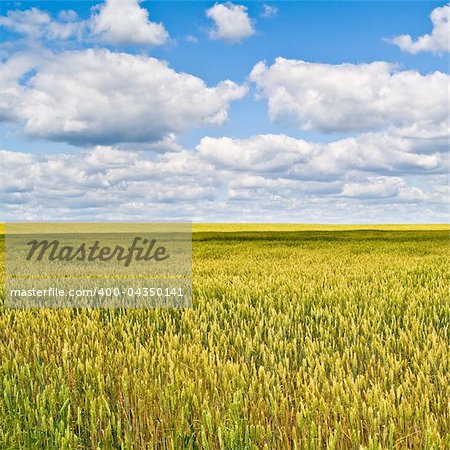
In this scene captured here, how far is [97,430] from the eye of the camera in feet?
Answer: 10.4

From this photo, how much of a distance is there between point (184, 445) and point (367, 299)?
477 centimetres

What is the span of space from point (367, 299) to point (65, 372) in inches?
182

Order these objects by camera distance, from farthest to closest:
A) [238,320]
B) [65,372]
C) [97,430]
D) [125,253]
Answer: [125,253]
[238,320]
[65,372]
[97,430]

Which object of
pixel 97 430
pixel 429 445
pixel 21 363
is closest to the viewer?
pixel 429 445

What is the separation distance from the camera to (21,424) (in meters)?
3.31

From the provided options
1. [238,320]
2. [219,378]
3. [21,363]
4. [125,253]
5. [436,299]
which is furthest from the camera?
[125,253]

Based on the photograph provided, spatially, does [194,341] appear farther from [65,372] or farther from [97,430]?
[97,430]

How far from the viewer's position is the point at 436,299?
22.6 feet

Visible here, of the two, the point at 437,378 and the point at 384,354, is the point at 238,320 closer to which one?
the point at 384,354

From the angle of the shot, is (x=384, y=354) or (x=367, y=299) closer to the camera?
(x=384, y=354)

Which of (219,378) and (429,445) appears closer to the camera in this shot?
(429,445)

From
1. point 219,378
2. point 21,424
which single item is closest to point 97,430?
point 21,424

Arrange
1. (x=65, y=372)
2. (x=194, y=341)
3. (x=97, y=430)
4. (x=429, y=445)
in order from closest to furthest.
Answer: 1. (x=429, y=445)
2. (x=97, y=430)
3. (x=65, y=372)
4. (x=194, y=341)

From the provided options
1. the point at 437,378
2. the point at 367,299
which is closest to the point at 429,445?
the point at 437,378
